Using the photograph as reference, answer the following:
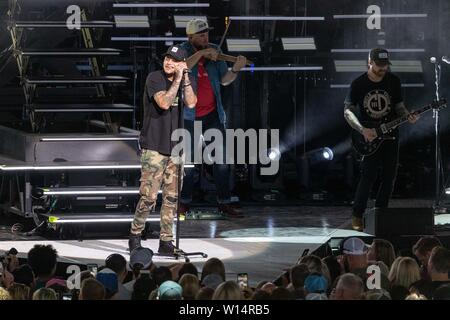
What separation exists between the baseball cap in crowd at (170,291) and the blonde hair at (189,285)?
0.35 ft

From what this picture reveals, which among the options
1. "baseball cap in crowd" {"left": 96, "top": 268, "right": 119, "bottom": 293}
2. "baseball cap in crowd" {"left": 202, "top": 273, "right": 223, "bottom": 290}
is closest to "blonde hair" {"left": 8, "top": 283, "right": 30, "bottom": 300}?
"baseball cap in crowd" {"left": 96, "top": 268, "right": 119, "bottom": 293}

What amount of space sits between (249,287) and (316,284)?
71 centimetres

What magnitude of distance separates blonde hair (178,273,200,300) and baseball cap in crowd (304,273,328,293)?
0.68m

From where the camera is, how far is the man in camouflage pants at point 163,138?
9289 millimetres

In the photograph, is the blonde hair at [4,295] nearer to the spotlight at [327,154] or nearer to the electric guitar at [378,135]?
the electric guitar at [378,135]

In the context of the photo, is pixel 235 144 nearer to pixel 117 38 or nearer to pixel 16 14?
pixel 117 38

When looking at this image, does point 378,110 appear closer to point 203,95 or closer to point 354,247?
point 203,95

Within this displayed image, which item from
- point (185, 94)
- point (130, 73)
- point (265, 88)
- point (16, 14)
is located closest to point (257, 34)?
point (265, 88)

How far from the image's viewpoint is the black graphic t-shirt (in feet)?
35.1

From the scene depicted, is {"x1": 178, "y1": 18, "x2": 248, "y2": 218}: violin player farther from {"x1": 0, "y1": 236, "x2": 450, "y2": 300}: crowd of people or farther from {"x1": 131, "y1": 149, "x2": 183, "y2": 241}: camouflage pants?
{"x1": 0, "y1": 236, "x2": 450, "y2": 300}: crowd of people

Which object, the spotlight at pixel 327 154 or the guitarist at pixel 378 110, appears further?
the spotlight at pixel 327 154

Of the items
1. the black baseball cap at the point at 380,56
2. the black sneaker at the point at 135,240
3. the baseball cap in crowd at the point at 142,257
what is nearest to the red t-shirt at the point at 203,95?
the black baseball cap at the point at 380,56

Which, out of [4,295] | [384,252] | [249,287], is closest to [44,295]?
[4,295]

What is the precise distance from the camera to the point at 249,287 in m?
7.87
